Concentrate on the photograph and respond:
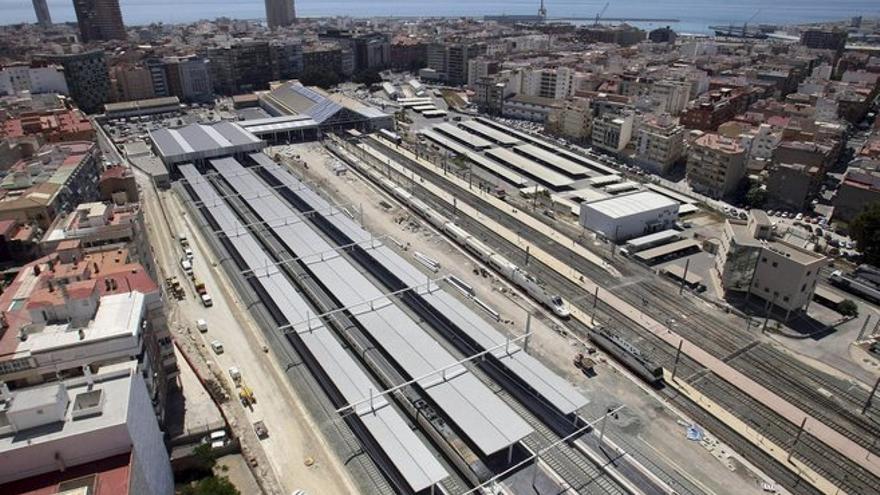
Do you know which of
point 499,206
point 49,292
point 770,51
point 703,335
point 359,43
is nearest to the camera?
point 49,292

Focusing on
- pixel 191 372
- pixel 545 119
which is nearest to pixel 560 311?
pixel 191 372

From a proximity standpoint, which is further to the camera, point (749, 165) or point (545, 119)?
point (545, 119)

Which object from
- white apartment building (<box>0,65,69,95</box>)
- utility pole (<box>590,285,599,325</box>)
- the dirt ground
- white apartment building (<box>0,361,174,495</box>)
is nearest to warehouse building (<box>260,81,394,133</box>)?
the dirt ground

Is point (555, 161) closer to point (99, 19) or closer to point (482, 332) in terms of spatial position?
point (482, 332)

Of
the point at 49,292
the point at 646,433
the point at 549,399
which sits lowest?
the point at 646,433

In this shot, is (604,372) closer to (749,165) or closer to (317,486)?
(317,486)

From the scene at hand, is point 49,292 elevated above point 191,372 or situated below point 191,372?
above

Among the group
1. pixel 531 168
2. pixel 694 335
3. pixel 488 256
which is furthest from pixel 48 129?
pixel 694 335

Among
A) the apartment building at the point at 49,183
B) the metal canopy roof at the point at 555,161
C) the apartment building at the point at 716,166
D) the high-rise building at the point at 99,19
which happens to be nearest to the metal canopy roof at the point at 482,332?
the apartment building at the point at 49,183
